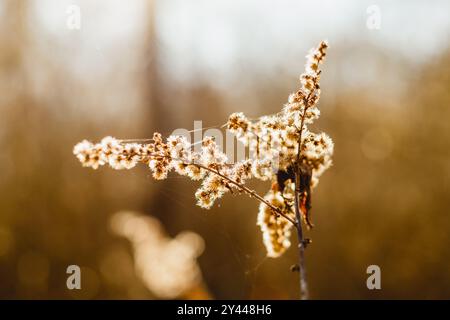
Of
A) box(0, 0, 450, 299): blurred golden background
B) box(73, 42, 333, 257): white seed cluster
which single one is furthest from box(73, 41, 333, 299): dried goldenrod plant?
box(0, 0, 450, 299): blurred golden background

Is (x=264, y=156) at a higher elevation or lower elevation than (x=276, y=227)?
higher

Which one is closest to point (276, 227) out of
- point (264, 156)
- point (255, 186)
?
point (264, 156)

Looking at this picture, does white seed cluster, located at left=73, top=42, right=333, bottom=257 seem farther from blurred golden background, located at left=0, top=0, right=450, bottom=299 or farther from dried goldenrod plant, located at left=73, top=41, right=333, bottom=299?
blurred golden background, located at left=0, top=0, right=450, bottom=299

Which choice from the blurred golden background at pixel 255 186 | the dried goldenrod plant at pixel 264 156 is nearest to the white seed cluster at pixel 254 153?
the dried goldenrod plant at pixel 264 156

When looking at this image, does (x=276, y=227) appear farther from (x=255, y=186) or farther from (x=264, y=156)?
(x=255, y=186)

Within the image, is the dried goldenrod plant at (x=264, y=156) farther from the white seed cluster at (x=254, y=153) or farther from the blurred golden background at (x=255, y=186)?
the blurred golden background at (x=255, y=186)

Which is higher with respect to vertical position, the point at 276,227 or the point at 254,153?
the point at 254,153

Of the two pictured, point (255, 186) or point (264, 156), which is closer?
point (264, 156)

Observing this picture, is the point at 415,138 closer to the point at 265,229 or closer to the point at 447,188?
the point at 447,188
